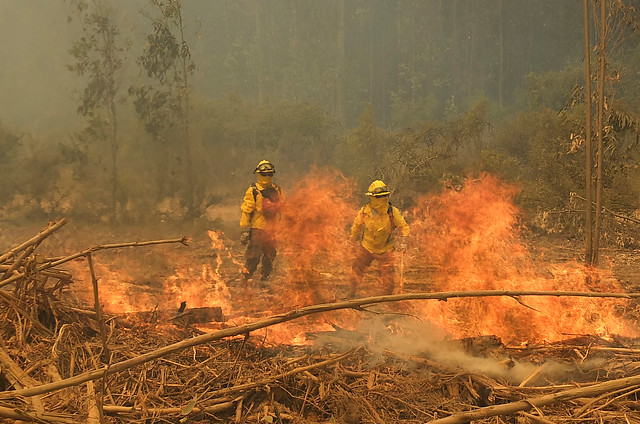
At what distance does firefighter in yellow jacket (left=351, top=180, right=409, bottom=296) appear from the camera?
24.7 feet

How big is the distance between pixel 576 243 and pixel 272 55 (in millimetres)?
43359

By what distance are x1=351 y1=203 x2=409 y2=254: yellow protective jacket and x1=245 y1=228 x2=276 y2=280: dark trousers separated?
5.56 feet

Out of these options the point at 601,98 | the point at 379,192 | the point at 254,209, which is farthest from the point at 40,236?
the point at 601,98

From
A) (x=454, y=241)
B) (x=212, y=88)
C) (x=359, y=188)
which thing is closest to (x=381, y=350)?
(x=454, y=241)

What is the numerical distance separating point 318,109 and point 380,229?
20519 mm

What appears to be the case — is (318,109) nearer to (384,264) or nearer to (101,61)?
(101,61)

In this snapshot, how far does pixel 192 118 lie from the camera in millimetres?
22844

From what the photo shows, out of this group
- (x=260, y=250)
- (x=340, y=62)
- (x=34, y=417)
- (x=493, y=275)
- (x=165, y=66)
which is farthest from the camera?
(x=340, y=62)

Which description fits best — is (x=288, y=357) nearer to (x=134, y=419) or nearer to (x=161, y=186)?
(x=134, y=419)

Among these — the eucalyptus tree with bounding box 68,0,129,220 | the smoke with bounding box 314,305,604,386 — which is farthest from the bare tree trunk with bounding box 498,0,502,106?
the smoke with bounding box 314,305,604,386

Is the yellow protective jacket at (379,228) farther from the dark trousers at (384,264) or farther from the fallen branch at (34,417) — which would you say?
the fallen branch at (34,417)

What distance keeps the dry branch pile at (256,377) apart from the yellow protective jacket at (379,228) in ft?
10.1

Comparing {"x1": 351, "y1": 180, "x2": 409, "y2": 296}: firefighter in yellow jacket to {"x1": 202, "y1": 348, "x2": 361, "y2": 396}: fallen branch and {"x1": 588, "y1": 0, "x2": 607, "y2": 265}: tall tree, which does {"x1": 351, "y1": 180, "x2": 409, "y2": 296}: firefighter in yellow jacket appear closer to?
{"x1": 588, "y1": 0, "x2": 607, "y2": 265}: tall tree

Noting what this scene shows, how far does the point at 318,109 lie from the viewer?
89.5 ft
